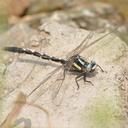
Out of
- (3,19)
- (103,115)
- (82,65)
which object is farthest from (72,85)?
(3,19)

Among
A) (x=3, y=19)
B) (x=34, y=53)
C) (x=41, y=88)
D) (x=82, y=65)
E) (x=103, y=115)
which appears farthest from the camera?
(x=3, y=19)

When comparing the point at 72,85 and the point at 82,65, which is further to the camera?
the point at 82,65

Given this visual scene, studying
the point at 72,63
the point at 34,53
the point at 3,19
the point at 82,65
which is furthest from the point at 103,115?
the point at 3,19

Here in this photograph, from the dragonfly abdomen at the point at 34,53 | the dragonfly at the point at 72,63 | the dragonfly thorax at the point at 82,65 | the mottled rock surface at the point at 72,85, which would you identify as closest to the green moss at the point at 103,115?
the mottled rock surface at the point at 72,85

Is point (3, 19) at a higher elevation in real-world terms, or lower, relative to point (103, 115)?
lower

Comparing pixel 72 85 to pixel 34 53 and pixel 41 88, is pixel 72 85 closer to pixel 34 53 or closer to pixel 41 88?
pixel 41 88

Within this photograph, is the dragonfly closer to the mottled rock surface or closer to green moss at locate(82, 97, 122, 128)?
the mottled rock surface

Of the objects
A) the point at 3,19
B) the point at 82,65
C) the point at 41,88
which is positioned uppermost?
the point at 82,65

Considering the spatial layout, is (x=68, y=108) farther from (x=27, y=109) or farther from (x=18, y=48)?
(x=18, y=48)

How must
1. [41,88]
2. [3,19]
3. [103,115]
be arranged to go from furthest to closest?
[3,19], [41,88], [103,115]

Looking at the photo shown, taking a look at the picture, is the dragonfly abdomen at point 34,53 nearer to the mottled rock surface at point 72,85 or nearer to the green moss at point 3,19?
the mottled rock surface at point 72,85
